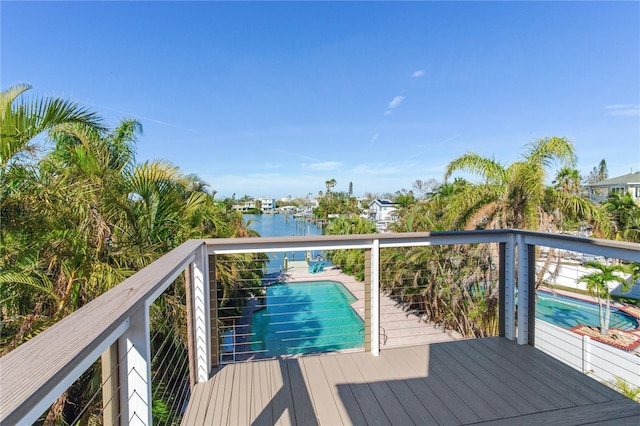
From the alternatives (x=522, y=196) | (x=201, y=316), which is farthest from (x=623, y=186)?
(x=201, y=316)

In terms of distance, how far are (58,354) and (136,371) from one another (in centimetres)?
54

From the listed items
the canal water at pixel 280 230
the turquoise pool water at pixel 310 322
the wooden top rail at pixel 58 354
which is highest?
the wooden top rail at pixel 58 354

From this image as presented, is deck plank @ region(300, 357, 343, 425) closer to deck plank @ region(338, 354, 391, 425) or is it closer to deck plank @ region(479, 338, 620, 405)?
deck plank @ region(338, 354, 391, 425)

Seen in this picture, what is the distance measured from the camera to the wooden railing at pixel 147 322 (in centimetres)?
53

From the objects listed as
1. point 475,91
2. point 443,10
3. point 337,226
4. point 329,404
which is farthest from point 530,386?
point 337,226

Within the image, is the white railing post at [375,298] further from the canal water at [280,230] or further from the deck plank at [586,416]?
the canal water at [280,230]

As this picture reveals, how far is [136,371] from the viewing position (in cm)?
104

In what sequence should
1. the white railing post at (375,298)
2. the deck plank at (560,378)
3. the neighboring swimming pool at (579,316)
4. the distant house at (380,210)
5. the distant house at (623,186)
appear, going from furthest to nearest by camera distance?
Result: the distant house at (380,210) → the distant house at (623,186) → the neighboring swimming pool at (579,316) → the white railing post at (375,298) → the deck plank at (560,378)

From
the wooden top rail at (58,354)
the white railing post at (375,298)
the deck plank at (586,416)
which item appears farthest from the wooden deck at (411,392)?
the wooden top rail at (58,354)

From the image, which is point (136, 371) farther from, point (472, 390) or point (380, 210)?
point (380, 210)

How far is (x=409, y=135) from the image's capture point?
17.0 metres

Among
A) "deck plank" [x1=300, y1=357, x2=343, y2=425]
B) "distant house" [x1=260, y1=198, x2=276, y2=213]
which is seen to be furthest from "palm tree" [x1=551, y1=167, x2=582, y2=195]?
"distant house" [x1=260, y1=198, x2=276, y2=213]

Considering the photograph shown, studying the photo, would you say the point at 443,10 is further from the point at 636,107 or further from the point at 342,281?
the point at 342,281

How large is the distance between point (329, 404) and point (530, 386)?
1.47 metres
